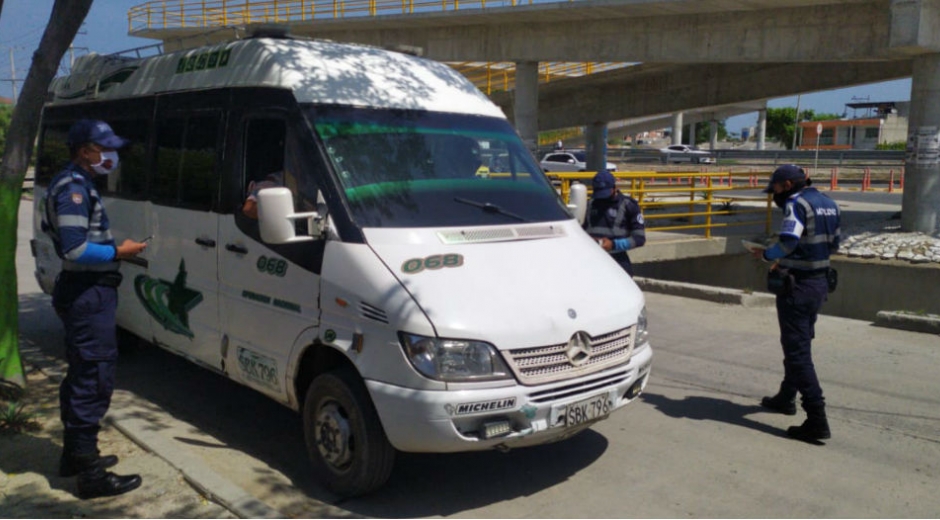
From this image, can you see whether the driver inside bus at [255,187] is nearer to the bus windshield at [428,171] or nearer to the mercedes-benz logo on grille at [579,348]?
the bus windshield at [428,171]

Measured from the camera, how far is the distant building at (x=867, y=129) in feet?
251

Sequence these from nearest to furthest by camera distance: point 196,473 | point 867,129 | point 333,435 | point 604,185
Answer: point 333,435
point 196,473
point 604,185
point 867,129

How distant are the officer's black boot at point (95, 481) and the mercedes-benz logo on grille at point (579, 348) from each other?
2627 mm

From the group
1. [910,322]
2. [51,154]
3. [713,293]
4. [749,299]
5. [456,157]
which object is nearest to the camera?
[456,157]

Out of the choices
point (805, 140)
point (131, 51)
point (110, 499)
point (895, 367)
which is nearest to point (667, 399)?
point (895, 367)

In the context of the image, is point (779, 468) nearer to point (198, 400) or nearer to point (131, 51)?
point (198, 400)

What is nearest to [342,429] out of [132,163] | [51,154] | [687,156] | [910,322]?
[132,163]

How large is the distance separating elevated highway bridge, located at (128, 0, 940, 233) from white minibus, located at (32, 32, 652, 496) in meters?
2.56

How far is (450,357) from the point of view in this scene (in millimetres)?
4121

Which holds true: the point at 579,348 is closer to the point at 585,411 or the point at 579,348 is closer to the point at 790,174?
the point at 585,411

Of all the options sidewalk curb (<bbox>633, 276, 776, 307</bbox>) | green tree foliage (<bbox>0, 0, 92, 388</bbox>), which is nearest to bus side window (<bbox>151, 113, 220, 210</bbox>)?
green tree foliage (<bbox>0, 0, 92, 388</bbox>)

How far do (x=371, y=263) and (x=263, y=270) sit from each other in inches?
40.9

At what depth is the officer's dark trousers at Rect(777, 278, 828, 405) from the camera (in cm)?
566

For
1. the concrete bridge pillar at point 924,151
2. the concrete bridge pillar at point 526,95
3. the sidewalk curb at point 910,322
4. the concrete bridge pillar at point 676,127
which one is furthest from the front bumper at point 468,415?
the concrete bridge pillar at point 676,127
